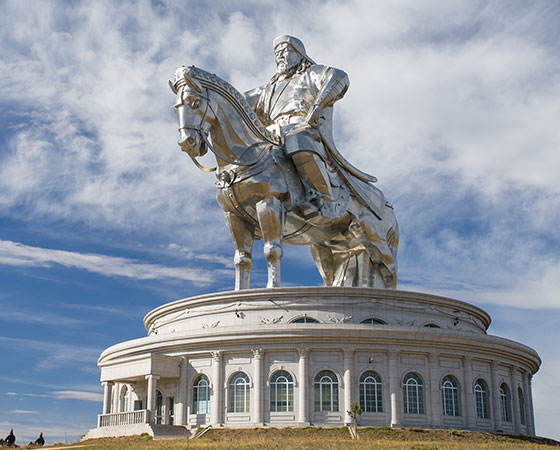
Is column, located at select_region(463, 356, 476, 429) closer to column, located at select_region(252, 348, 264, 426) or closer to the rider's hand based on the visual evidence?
column, located at select_region(252, 348, 264, 426)

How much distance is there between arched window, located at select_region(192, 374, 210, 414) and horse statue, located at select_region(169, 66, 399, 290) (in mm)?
3917

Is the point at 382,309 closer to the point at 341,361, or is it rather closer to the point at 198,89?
the point at 341,361

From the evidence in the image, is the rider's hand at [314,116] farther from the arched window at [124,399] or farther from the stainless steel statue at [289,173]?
the arched window at [124,399]

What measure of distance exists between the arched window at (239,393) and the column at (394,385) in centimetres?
491

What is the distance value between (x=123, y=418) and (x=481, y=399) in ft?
42.6

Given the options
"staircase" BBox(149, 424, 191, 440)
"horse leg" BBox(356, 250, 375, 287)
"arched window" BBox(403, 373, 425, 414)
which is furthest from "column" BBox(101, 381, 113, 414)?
"arched window" BBox(403, 373, 425, 414)

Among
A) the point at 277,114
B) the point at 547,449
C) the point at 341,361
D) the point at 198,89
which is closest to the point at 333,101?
the point at 277,114

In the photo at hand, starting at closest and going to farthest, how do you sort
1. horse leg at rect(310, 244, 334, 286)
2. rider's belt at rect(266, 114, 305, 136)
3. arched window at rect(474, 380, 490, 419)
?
arched window at rect(474, 380, 490, 419)
rider's belt at rect(266, 114, 305, 136)
horse leg at rect(310, 244, 334, 286)

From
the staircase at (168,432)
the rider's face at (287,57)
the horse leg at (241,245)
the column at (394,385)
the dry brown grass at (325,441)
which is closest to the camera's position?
the dry brown grass at (325,441)

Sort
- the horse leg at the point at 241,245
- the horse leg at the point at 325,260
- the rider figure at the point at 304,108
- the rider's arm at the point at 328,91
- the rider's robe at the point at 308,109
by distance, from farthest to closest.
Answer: the horse leg at the point at 325,260 → the rider's arm at the point at 328,91 → the rider's robe at the point at 308,109 → the horse leg at the point at 241,245 → the rider figure at the point at 304,108

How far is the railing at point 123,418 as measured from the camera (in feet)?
84.5

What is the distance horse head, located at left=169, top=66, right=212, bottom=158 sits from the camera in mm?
25125

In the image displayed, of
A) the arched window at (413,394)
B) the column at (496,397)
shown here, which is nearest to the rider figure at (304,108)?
the arched window at (413,394)

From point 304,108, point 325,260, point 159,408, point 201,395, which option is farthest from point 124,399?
point 304,108
